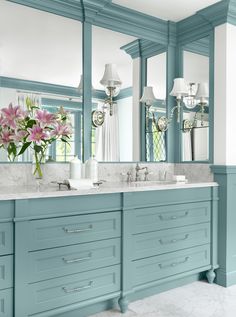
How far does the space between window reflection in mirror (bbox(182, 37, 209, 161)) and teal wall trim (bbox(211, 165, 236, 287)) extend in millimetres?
301

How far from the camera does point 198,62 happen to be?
10.8ft

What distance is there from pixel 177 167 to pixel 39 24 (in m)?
1.86

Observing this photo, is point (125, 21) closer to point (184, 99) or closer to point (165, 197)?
point (184, 99)

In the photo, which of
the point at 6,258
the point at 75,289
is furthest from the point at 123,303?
the point at 6,258

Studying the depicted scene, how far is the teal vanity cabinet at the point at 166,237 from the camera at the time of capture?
237 centimetres

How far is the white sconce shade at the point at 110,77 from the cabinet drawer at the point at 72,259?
139 centimetres

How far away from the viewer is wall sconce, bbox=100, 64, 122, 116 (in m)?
2.93

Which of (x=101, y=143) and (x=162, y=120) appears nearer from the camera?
(x=101, y=143)

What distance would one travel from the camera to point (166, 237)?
8.50 ft

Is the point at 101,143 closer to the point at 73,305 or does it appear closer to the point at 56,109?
the point at 56,109

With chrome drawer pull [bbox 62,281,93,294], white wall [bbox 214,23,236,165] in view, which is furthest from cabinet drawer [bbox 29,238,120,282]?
white wall [bbox 214,23,236,165]

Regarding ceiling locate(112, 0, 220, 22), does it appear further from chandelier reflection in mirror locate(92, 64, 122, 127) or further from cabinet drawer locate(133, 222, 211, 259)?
cabinet drawer locate(133, 222, 211, 259)

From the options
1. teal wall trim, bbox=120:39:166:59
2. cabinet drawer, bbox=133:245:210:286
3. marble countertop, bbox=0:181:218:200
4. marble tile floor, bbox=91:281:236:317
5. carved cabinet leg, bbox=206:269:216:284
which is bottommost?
marble tile floor, bbox=91:281:236:317

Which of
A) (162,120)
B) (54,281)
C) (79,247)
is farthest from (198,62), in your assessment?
(54,281)
